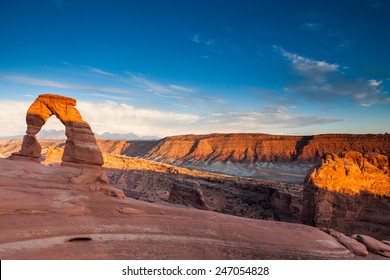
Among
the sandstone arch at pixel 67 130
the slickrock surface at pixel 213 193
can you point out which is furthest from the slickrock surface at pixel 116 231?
the slickrock surface at pixel 213 193

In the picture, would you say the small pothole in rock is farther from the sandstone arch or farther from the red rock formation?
the red rock formation

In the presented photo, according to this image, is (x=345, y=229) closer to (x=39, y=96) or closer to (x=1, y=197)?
(x=1, y=197)

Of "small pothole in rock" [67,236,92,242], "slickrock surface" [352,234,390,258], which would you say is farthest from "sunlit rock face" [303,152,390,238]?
"small pothole in rock" [67,236,92,242]

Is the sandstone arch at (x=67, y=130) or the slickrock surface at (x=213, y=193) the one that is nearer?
the sandstone arch at (x=67, y=130)

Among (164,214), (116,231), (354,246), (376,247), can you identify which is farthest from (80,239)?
(376,247)

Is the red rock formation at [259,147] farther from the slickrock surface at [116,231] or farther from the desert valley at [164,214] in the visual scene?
the slickrock surface at [116,231]
